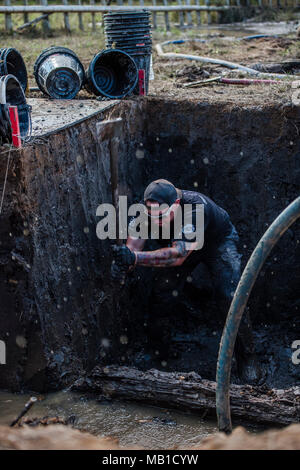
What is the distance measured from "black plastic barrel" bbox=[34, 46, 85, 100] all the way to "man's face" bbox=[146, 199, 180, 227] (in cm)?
237

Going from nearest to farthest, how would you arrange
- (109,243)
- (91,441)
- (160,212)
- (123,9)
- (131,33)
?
(91,441) → (160,212) → (109,243) → (131,33) → (123,9)

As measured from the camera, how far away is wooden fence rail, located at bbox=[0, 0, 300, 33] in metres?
11.0

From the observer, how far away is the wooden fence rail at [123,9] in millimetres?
11016

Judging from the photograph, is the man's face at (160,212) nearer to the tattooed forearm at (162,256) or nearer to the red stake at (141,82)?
the tattooed forearm at (162,256)

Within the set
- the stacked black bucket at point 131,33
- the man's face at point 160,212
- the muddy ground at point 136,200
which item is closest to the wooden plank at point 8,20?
the muddy ground at point 136,200

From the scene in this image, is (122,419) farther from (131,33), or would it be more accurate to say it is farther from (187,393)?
(131,33)

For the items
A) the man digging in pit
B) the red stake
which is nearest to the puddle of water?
the man digging in pit

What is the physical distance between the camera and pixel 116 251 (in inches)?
174

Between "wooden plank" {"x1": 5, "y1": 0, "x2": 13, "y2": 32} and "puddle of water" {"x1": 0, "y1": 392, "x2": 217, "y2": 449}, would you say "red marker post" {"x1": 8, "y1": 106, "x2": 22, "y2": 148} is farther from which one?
"wooden plank" {"x1": 5, "y1": 0, "x2": 13, "y2": 32}

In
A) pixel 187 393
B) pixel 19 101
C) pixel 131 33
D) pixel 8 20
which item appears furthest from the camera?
pixel 8 20

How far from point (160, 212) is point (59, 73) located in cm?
262

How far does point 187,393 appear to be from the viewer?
436 centimetres

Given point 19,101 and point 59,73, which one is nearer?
point 19,101

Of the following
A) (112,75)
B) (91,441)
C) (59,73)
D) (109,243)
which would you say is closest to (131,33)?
(112,75)
